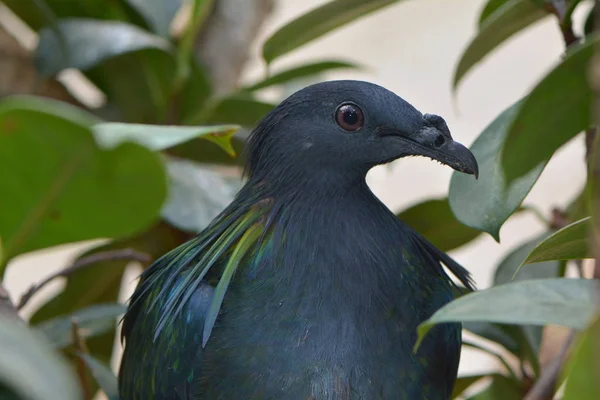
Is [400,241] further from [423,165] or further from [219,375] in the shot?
[423,165]

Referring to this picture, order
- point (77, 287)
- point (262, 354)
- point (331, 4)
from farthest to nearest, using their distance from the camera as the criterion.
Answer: point (77, 287), point (331, 4), point (262, 354)

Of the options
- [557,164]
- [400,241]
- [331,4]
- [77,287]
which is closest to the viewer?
[400,241]

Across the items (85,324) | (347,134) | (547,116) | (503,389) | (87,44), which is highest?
(547,116)

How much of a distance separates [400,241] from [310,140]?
0.17 m

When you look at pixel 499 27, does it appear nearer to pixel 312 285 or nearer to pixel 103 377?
pixel 312 285

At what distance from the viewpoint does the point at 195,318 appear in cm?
104

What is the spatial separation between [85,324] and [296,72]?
610mm

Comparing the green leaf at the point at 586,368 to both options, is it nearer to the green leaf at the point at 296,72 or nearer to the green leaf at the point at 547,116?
the green leaf at the point at 547,116

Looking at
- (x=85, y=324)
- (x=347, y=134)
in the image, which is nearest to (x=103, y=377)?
(x=85, y=324)

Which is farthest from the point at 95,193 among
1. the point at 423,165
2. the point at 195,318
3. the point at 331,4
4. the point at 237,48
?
the point at 423,165

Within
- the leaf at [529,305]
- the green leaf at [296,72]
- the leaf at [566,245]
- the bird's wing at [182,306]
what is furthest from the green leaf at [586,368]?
the green leaf at [296,72]

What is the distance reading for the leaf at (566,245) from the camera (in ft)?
2.58

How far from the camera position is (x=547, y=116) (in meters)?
0.86

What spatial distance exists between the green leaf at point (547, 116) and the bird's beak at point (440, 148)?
0.43 ft
